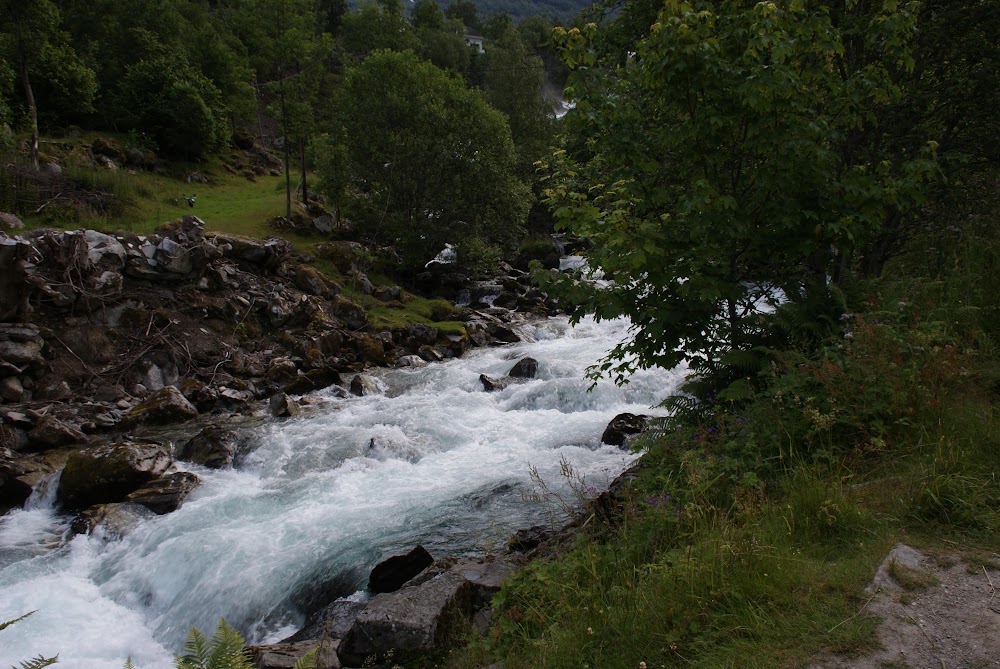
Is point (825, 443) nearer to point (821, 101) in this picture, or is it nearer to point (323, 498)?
point (821, 101)

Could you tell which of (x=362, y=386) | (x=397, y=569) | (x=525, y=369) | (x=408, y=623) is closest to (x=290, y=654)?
(x=408, y=623)

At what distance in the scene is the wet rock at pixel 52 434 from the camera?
11.1 metres

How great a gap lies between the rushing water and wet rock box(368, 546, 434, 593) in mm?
427

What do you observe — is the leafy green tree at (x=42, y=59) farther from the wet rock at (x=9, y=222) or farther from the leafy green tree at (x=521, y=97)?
the leafy green tree at (x=521, y=97)

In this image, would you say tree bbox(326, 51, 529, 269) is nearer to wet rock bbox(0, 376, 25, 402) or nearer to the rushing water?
the rushing water

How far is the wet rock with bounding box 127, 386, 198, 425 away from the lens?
12.6 meters

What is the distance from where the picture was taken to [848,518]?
3.79m

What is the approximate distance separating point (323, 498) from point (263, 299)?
33.1 feet

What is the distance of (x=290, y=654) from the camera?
5.38 metres

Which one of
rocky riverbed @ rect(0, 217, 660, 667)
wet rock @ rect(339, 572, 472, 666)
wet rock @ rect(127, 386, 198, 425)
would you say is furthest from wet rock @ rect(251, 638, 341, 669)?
wet rock @ rect(127, 386, 198, 425)

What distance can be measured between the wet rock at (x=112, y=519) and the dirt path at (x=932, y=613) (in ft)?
29.2

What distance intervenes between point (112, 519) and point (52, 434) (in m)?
3.95

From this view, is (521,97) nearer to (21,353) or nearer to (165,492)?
(21,353)

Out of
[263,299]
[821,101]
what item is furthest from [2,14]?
[821,101]
